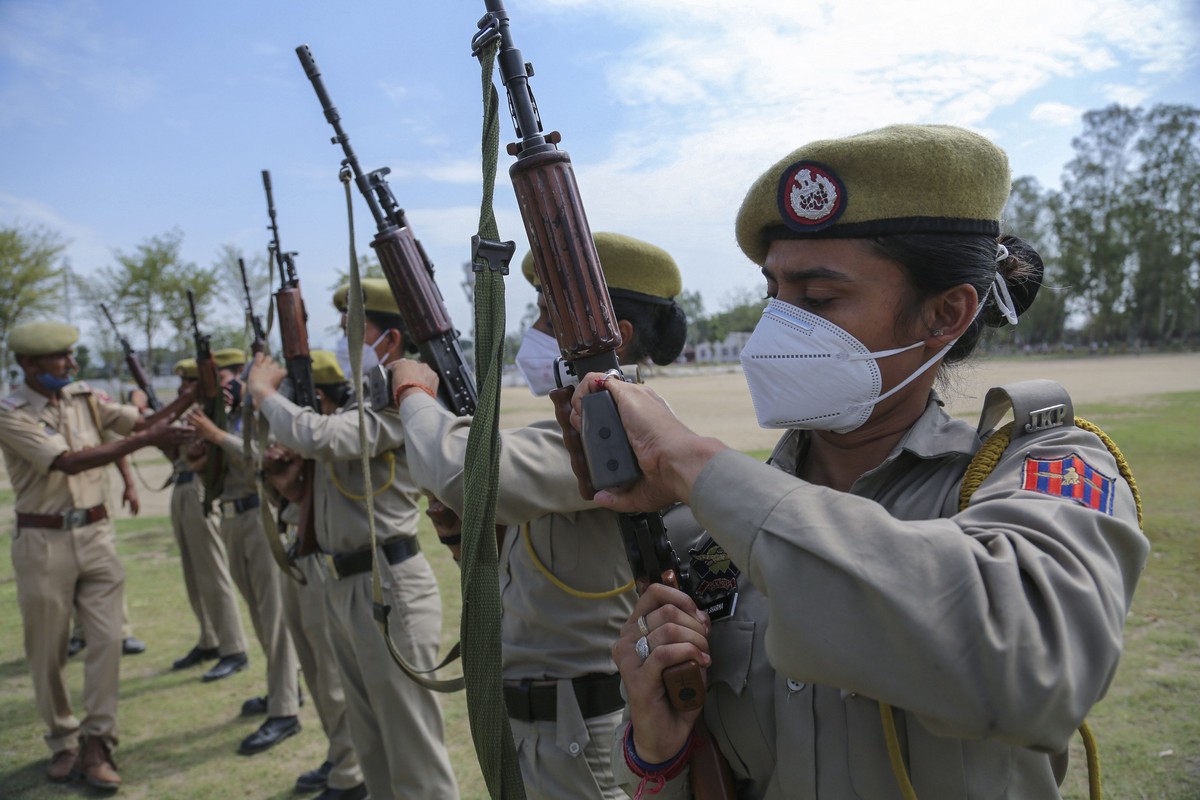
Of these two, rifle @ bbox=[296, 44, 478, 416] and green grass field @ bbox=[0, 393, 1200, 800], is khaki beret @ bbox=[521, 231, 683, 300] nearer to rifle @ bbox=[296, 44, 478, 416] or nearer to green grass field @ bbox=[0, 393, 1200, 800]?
rifle @ bbox=[296, 44, 478, 416]

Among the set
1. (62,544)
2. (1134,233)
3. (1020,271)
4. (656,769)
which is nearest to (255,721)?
(62,544)

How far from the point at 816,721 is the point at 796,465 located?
21.7 inches

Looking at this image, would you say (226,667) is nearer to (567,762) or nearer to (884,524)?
(567,762)

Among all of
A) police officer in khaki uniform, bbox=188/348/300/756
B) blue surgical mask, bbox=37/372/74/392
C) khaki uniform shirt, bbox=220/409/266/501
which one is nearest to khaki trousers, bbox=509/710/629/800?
police officer in khaki uniform, bbox=188/348/300/756

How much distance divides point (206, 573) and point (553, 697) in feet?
17.2

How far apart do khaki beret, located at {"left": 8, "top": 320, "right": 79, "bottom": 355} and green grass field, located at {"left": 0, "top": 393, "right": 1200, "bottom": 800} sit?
103 inches

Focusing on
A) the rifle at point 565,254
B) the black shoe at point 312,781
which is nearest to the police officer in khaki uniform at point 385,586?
the black shoe at point 312,781

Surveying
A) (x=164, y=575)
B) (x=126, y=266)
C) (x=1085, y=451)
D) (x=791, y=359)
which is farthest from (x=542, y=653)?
(x=126, y=266)

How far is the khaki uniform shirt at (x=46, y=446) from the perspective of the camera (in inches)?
195

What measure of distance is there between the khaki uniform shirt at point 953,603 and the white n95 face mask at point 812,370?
276mm

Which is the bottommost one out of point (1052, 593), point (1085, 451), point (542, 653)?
point (542, 653)

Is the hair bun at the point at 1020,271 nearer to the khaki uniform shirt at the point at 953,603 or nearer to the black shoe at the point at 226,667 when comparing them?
the khaki uniform shirt at the point at 953,603

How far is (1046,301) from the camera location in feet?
215

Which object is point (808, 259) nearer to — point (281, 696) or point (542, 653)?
point (542, 653)
